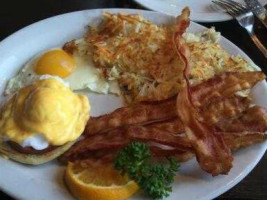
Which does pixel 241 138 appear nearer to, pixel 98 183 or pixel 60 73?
pixel 98 183

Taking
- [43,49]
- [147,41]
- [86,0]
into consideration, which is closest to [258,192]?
[147,41]

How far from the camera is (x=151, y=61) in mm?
2219

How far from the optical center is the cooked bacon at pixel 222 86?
6.47 feet

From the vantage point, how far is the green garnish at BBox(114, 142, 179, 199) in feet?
5.48

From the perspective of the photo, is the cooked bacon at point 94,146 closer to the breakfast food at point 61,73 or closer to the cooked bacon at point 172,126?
the cooked bacon at point 172,126

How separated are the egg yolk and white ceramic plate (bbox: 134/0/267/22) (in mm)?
641

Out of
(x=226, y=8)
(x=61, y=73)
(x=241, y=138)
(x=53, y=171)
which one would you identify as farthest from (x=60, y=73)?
(x=226, y=8)

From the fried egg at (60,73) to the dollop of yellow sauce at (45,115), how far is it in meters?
0.27

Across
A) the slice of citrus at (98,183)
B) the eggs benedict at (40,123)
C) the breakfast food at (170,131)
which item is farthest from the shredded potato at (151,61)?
the slice of citrus at (98,183)

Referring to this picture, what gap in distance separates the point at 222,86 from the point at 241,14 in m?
0.73

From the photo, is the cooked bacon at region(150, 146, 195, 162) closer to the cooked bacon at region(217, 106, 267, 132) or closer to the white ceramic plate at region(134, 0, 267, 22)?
the cooked bacon at region(217, 106, 267, 132)

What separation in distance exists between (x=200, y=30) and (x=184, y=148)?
0.82 meters

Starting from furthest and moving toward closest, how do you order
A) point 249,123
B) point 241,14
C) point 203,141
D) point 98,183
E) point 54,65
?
point 241,14 < point 54,65 < point 249,123 < point 203,141 < point 98,183

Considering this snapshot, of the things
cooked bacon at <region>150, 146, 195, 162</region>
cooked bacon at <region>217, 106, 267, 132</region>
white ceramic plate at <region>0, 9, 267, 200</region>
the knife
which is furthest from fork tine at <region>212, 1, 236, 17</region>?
cooked bacon at <region>150, 146, 195, 162</region>
